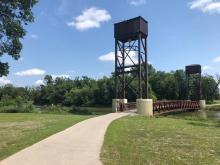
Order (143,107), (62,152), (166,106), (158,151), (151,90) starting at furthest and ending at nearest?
1. (151,90)
2. (166,106)
3. (143,107)
4. (158,151)
5. (62,152)

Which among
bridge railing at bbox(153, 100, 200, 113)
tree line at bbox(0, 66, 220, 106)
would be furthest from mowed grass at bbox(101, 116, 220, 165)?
tree line at bbox(0, 66, 220, 106)

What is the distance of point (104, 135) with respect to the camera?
14.5 metres

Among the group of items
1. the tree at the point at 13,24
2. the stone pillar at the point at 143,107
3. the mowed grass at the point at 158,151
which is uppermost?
the tree at the point at 13,24

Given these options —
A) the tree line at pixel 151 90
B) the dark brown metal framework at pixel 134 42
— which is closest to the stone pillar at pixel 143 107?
the dark brown metal framework at pixel 134 42

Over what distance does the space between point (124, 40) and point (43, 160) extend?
31138 mm

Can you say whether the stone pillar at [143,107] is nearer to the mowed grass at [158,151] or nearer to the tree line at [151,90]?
the mowed grass at [158,151]

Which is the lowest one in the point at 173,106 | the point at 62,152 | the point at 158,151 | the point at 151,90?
the point at 158,151

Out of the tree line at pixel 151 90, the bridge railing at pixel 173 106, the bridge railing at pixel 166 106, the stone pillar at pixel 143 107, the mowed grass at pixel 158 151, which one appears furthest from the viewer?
the tree line at pixel 151 90

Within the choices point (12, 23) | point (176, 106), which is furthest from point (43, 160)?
point (176, 106)

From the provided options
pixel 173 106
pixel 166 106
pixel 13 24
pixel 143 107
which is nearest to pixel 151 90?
pixel 173 106

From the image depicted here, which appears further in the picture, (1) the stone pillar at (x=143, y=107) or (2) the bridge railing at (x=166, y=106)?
(2) the bridge railing at (x=166, y=106)

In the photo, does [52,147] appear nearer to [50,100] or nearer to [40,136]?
[40,136]

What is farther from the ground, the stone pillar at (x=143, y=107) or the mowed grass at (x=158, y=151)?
the stone pillar at (x=143, y=107)

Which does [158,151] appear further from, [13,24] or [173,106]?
[173,106]
